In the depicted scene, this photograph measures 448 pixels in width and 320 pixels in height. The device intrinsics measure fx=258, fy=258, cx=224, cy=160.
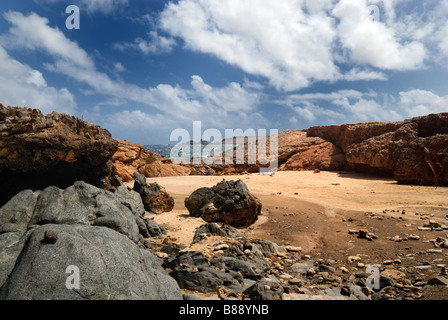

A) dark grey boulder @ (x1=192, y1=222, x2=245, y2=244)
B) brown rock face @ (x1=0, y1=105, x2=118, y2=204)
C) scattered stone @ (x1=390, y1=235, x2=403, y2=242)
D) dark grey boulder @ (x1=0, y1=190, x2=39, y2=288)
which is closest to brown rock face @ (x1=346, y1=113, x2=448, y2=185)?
scattered stone @ (x1=390, y1=235, x2=403, y2=242)

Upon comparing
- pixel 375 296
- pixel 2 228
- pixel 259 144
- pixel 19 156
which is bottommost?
pixel 375 296

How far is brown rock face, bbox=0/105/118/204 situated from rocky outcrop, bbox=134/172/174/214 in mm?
2328

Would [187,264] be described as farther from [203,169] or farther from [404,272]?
[203,169]

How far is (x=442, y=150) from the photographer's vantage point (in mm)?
12367

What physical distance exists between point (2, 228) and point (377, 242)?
7.97m

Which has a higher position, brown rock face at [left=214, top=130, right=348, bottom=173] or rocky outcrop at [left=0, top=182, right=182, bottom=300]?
brown rock face at [left=214, top=130, right=348, bottom=173]

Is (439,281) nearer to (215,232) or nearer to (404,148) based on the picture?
(215,232)

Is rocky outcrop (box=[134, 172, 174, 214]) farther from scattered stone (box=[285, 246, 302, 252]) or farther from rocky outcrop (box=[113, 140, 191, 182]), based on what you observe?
rocky outcrop (box=[113, 140, 191, 182])

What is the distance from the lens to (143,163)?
864 inches

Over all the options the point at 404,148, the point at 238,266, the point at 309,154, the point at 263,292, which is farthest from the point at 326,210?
the point at 309,154

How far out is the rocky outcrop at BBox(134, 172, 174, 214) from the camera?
10.1 meters

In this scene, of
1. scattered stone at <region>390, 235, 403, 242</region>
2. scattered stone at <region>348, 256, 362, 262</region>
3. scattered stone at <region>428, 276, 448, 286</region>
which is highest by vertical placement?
scattered stone at <region>390, 235, 403, 242</region>

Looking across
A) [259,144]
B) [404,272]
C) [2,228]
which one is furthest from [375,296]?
[259,144]

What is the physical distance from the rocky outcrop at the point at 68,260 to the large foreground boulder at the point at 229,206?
4507mm
